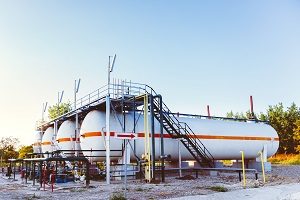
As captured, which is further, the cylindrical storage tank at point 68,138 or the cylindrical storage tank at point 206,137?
the cylindrical storage tank at point 68,138

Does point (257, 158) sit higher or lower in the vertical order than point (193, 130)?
lower

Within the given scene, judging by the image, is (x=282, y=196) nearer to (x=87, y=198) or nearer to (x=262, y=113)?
(x=87, y=198)

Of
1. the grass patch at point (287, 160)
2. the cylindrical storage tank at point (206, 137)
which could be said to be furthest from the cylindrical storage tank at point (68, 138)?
the grass patch at point (287, 160)

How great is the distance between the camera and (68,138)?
24.4m

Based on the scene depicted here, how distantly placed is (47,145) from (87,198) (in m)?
17.9

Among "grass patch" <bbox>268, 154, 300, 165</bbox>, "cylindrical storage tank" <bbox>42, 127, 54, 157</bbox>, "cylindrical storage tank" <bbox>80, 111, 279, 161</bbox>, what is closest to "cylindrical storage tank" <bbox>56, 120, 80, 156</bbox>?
"cylindrical storage tank" <bbox>80, 111, 279, 161</bbox>

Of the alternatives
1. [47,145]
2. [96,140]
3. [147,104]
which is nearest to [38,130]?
[47,145]

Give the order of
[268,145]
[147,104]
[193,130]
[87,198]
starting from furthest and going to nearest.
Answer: [268,145]
[193,130]
[147,104]
[87,198]

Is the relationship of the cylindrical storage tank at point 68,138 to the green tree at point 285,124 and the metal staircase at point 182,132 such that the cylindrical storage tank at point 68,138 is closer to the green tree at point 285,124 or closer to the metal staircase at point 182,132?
the metal staircase at point 182,132

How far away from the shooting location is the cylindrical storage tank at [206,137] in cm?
2077

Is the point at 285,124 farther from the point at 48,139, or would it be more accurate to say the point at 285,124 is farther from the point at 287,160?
the point at 48,139

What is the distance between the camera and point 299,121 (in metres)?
54.9

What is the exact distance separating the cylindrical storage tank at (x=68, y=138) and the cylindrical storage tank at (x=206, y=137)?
2975 mm

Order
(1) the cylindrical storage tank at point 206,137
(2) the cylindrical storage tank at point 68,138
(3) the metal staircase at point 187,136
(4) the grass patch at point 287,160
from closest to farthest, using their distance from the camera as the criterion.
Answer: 1. (1) the cylindrical storage tank at point 206,137
2. (3) the metal staircase at point 187,136
3. (2) the cylindrical storage tank at point 68,138
4. (4) the grass patch at point 287,160
